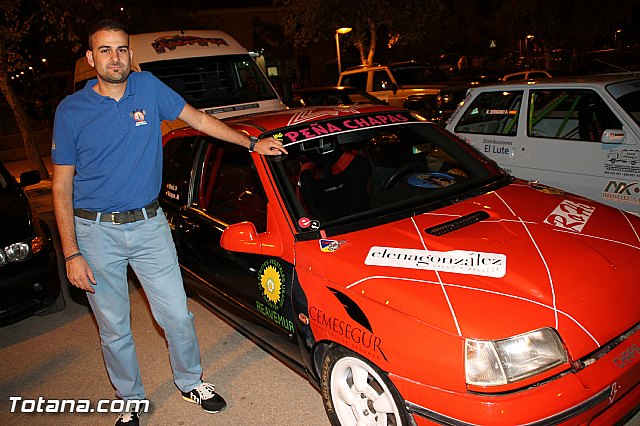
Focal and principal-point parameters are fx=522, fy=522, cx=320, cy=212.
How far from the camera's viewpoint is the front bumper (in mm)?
1960

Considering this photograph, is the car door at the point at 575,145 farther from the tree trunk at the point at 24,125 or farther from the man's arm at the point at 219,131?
the tree trunk at the point at 24,125

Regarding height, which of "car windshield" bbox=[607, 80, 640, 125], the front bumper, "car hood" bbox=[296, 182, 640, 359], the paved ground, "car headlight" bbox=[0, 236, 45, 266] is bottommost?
the paved ground

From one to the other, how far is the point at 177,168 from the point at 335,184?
1.49 m

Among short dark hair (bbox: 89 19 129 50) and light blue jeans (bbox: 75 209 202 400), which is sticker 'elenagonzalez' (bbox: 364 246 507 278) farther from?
short dark hair (bbox: 89 19 129 50)

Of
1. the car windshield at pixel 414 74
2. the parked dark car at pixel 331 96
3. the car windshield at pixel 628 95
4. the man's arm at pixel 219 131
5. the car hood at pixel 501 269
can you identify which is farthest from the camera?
the car windshield at pixel 414 74

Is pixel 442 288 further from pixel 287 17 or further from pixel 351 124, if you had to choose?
pixel 287 17

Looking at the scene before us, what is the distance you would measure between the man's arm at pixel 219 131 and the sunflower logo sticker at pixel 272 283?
0.64 meters

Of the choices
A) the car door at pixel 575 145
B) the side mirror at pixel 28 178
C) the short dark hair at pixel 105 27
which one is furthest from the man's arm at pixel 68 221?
the car door at pixel 575 145

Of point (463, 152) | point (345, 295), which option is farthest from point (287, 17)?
point (345, 295)

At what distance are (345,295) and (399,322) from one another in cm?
33

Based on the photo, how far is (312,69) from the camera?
38.6 metres

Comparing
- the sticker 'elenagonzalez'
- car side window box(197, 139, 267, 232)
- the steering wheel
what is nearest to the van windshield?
car side window box(197, 139, 267, 232)

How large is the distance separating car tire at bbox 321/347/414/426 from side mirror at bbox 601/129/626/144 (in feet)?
11.6

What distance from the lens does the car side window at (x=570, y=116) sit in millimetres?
5086
